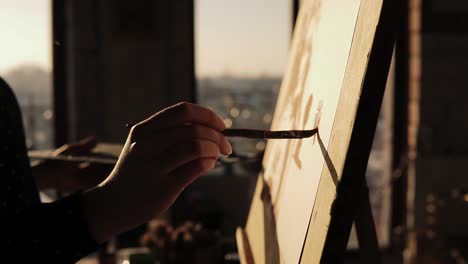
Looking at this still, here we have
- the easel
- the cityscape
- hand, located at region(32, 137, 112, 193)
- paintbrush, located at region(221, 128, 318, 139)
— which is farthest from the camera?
the cityscape

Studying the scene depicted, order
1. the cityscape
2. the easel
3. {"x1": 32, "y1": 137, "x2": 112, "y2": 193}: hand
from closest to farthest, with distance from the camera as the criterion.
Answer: the easel → {"x1": 32, "y1": 137, "x2": 112, "y2": 193}: hand → the cityscape

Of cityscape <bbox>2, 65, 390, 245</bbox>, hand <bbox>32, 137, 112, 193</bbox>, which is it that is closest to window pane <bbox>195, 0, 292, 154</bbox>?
cityscape <bbox>2, 65, 390, 245</bbox>

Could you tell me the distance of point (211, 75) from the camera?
12.4 ft

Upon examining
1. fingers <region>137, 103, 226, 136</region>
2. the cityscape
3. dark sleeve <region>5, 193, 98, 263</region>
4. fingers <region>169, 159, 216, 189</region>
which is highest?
fingers <region>137, 103, 226, 136</region>

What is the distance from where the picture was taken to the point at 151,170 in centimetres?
47

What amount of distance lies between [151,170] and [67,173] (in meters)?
0.61

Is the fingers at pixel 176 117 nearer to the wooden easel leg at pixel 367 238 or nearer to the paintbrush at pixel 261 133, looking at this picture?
the paintbrush at pixel 261 133

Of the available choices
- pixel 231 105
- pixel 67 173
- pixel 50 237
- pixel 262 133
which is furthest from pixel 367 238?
pixel 231 105

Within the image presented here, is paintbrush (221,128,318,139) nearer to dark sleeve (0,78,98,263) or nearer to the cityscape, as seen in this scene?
dark sleeve (0,78,98,263)

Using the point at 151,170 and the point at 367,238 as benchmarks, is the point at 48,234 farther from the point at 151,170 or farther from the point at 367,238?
the point at 367,238

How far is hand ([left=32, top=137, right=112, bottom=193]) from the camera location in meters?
1.03

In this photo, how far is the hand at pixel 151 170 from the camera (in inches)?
18.6

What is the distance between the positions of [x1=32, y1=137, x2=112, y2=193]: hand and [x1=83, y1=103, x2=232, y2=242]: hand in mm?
571

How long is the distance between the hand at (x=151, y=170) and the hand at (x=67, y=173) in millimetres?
571
